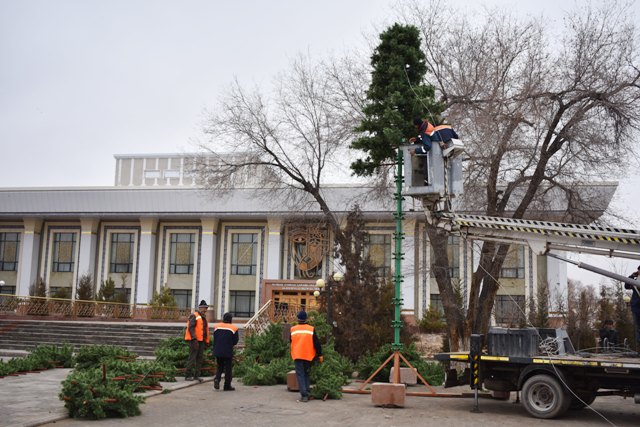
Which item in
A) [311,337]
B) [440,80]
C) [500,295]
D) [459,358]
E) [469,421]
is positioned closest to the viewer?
[469,421]

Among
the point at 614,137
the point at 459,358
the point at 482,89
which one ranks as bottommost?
the point at 459,358

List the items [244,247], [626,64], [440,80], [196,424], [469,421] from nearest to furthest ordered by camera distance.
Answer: [196,424] → [469,421] → [626,64] → [440,80] → [244,247]

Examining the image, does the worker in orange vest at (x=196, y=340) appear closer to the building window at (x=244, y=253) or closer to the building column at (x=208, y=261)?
the building column at (x=208, y=261)

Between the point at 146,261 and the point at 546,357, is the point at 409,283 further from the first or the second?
the point at 546,357

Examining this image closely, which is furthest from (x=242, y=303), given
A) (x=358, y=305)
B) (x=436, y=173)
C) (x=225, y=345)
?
(x=436, y=173)

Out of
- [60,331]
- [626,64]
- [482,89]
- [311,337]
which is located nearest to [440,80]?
[482,89]

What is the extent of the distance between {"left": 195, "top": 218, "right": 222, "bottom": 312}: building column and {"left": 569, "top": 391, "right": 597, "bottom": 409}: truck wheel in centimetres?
2863

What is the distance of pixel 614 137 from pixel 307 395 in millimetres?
11587

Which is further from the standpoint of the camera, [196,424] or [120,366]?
[120,366]

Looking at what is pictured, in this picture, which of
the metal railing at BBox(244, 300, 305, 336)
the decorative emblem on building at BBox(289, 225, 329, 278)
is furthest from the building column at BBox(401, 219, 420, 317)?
the metal railing at BBox(244, 300, 305, 336)

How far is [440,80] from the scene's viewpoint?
21438mm

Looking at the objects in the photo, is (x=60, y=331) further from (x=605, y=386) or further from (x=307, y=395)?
(x=605, y=386)

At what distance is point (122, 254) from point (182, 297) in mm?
4633

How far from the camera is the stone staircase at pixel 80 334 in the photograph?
28266 millimetres
